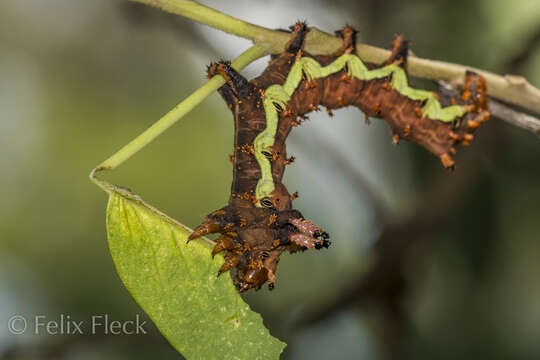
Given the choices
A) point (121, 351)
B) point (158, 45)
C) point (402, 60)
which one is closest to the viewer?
point (402, 60)

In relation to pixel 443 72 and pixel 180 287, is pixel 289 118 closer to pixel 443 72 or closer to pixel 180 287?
pixel 443 72

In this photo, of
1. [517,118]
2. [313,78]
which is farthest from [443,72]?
[313,78]

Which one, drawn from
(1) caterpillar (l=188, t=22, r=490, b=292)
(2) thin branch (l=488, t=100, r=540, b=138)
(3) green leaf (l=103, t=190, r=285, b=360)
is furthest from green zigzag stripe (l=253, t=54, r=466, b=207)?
(3) green leaf (l=103, t=190, r=285, b=360)

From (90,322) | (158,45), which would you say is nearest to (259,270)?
(90,322)

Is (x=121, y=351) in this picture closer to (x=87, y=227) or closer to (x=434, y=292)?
(x=87, y=227)

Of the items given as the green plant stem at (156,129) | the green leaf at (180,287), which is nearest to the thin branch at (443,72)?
the green plant stem at (156,129)

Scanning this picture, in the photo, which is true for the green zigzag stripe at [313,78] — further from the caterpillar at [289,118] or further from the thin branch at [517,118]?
the thin branch at [517,118]

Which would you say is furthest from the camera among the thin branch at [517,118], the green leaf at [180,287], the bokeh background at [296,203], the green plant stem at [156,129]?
the bokeh background at [296,203]
